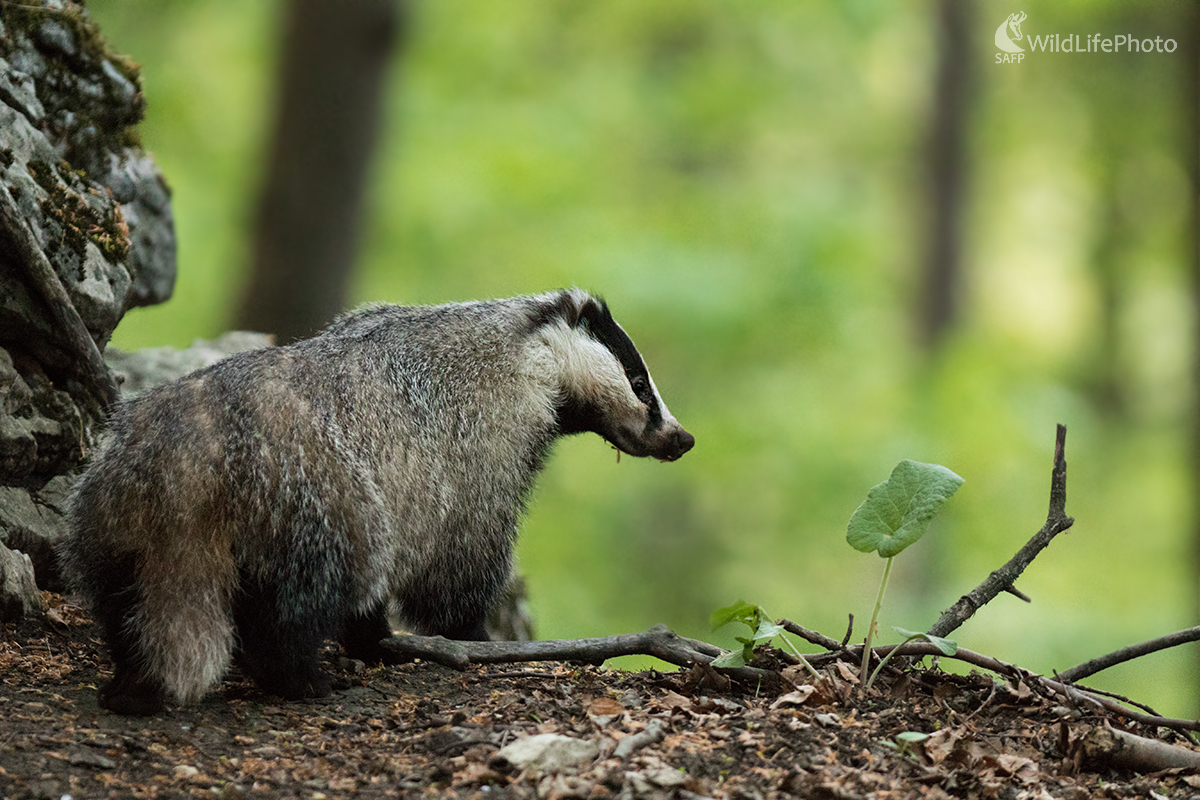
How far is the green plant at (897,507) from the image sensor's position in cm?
388

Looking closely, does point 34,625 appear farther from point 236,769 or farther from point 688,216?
point 688,216

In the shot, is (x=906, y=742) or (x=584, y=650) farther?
(x=584, y=650)

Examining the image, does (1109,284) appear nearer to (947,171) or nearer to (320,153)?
(947,171)

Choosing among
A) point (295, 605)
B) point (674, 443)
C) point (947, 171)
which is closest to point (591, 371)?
point (674, 443)

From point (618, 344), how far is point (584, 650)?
1.50 metres

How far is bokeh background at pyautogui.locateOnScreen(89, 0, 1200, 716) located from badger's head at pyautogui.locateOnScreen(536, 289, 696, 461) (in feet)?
12.9

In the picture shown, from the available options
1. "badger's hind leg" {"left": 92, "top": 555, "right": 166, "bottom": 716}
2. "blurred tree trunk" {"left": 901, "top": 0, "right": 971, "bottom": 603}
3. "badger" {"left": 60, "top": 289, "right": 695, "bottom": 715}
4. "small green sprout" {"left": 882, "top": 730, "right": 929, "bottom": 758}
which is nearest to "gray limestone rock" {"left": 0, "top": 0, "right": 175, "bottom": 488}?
"badger" {"left": 60, "top": 289, "right": 695, "bottom": 715}

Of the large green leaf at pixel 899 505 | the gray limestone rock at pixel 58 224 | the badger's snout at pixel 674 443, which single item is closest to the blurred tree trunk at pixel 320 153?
the gray limestone rock at pixel 58 224

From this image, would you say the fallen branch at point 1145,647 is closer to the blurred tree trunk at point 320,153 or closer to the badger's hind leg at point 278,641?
the badger's hind leg at point 278,641

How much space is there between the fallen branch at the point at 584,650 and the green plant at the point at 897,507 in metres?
0.52

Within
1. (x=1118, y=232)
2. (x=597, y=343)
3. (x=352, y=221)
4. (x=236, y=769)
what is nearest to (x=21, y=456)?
(x=236, y=769)

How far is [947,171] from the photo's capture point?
49.2 feet

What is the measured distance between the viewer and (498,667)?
15.0 ft

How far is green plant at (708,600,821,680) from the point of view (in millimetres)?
3859
